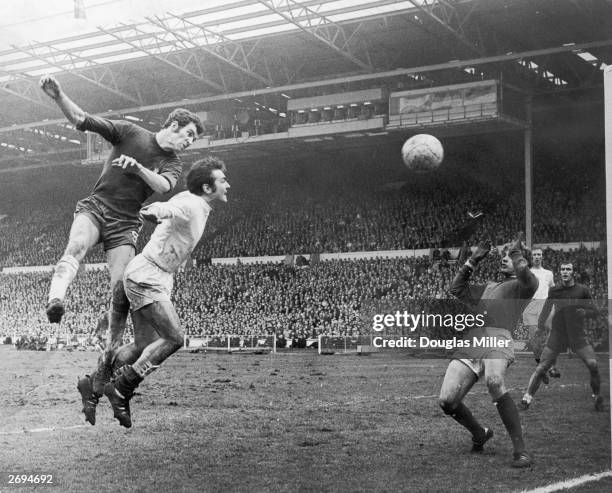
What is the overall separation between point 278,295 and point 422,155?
6.87 metres

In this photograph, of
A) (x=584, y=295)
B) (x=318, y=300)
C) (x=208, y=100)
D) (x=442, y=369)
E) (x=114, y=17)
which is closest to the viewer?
(x=114, y=17)

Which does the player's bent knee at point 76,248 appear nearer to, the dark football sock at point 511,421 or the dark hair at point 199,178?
the dark hair at point 199,178

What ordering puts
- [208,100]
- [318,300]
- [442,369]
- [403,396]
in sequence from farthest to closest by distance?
1. [318,300]
2. [208,100]
3. [442,369]
4. [403,396]

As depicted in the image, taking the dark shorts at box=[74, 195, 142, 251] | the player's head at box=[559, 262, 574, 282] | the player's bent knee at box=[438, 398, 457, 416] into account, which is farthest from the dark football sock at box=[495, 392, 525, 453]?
the dark shorts at box=[74, 195, 142, 251]

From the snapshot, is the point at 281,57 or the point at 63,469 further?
the point at 281,57

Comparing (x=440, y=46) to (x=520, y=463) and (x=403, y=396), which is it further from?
(x=520, y=463)

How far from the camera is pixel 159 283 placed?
5.10 metres

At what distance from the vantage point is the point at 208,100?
12992 mm

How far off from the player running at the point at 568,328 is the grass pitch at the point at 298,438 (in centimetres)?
32

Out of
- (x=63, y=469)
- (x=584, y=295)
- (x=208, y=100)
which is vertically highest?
(x=208, y=100)

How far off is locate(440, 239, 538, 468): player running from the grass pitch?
254 mm

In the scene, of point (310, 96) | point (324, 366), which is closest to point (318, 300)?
point (324, 366)

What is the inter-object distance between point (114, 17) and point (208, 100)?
632 cm

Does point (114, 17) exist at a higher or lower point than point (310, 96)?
lower
